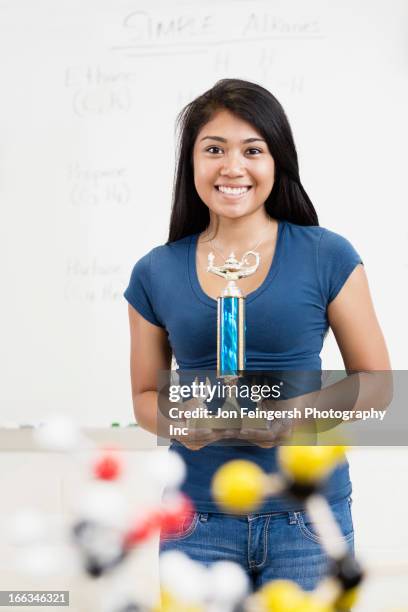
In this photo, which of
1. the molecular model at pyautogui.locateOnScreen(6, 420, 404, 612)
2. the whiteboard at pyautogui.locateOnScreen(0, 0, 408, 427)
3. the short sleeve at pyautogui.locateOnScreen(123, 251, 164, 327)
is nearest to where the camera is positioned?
the molecular model at pyautogui.locateOnScreen(6, 420, 404, 612)

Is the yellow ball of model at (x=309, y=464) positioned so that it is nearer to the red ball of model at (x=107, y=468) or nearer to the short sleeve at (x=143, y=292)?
the red ball of model at (x=107, y=468)

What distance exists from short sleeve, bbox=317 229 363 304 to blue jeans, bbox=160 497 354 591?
0.28 meters

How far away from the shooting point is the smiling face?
106cm

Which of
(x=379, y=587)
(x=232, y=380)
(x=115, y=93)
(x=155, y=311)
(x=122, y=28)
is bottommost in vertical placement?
(x=379, y=587)

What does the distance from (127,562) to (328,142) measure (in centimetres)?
195

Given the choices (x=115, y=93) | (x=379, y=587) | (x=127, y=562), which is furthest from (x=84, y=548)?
(x=115, y=93)

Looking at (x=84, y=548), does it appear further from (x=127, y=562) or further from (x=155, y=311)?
(x=155, y=311)

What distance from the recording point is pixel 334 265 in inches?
42.4

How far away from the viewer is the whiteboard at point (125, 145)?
217 cm

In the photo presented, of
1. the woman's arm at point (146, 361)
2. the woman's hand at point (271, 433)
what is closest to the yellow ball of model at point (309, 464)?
the woman's hand at point (271, 433)

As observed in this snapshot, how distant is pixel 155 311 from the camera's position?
3.80 ft

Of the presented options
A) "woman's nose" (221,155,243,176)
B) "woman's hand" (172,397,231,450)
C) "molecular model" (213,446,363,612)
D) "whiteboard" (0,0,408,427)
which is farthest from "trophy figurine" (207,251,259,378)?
"whiteboard" (0,0,408,427)

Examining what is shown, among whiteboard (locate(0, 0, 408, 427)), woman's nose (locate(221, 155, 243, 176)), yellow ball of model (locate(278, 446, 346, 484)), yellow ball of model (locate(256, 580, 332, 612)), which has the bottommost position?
yellow ball of model (locate(256, 580, 332, 612))

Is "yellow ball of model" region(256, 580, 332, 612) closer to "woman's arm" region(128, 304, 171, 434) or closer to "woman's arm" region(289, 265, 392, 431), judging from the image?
"woman's arm" region(289, 265, 392, 431)
